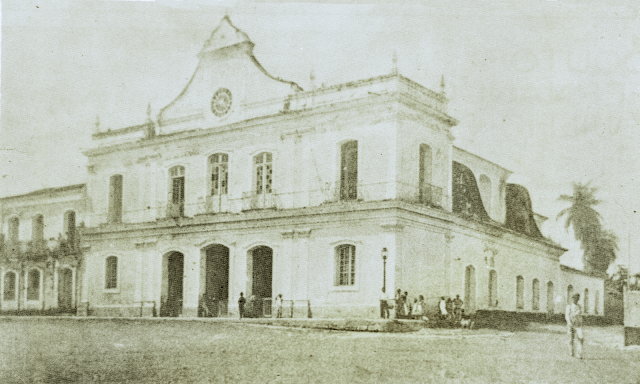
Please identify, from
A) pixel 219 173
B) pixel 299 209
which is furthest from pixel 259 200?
pixel 219 173

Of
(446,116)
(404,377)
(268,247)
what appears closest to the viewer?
(404,377)

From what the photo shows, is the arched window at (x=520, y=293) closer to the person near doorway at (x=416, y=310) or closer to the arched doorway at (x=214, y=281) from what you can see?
the person near doorway at (x=416, y=310)

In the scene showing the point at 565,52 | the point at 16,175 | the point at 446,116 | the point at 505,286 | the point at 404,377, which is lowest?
the point at 404,377

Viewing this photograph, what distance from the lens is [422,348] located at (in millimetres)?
8734

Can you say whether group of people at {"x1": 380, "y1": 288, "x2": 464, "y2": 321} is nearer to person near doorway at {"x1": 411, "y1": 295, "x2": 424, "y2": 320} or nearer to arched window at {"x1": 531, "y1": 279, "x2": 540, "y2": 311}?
person near doorway at {"x1": 411, "y1": 295, "x2": 424, "y2": 320}

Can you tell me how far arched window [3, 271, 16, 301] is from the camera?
33.3ft

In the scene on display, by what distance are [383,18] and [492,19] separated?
1.13 meters

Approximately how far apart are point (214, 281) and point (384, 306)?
219 centimetres

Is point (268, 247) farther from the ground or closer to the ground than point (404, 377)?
farther from the ground

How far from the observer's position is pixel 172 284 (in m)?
10.3

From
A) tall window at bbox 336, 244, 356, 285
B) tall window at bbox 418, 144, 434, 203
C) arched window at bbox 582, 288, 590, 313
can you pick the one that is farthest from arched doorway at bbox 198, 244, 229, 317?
arched window at bbox 582, 288, 590, 313

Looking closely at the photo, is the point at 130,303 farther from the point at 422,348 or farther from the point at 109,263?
the point at 422,348

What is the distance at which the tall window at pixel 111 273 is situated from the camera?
33.6 feet

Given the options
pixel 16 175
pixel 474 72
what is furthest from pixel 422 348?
pixel 16 175
